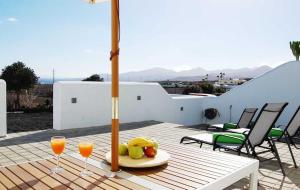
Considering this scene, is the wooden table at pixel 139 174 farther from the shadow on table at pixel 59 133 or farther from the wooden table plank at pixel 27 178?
the shadow on table at pixel 59 133

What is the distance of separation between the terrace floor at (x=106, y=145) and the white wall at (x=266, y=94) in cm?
367

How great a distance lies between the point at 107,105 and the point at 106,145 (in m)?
2.80

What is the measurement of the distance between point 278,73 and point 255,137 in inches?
255

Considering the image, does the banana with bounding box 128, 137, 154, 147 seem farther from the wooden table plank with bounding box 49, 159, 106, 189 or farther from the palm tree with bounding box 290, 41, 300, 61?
the palm tree with bounding box 290, 41, 300, 61

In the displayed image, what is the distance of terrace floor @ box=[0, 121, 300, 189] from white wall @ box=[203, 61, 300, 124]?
367cm

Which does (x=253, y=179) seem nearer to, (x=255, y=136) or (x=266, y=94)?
(x=255, y=136)

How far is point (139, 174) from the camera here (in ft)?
6.77

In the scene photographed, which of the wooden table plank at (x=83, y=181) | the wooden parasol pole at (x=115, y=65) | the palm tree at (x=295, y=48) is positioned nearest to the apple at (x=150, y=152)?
the wooden parasol pole at (x=115, y=65)

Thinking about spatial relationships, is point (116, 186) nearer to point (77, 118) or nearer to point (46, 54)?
point (77, 118)

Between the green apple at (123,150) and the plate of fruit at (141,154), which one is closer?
the plate of fruit at (141,154)

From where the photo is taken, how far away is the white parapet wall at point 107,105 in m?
7.39

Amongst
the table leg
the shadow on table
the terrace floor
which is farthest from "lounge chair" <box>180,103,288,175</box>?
the shadow on table

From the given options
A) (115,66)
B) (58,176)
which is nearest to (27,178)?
(58,176)

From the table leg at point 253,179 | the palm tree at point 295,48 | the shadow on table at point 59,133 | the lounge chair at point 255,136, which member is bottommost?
the shadow on table at point 59,133
